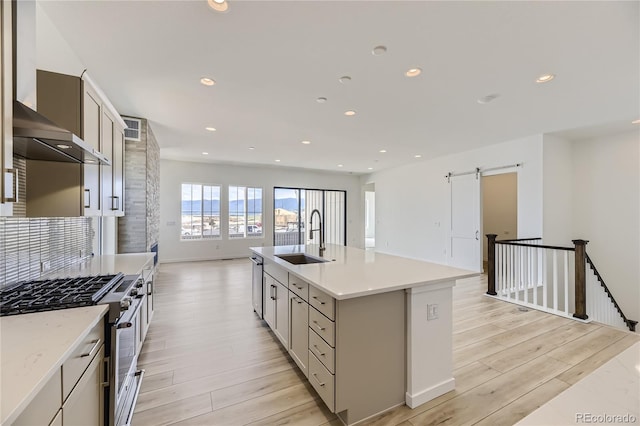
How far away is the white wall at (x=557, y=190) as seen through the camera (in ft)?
16.2

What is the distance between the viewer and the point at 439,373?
198 cm

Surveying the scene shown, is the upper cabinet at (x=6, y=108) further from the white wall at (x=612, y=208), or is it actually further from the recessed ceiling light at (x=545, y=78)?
the white wall at (x=612, y=208)

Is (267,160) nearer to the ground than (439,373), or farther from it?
farther from it

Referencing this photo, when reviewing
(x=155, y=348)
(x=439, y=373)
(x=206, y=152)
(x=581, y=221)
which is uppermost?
(x=206, y=152)

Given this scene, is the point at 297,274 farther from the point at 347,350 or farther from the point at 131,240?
the point at 131,240

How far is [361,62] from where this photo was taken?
254cm

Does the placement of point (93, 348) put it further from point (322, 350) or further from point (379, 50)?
point (379, 50)

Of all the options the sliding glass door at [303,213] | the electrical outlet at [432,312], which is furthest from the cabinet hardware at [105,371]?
the sliding glass door at [303,213]

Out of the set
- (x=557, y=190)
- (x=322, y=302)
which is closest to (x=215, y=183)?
(x=322, y=302)

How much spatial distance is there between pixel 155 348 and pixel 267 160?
17.5ft

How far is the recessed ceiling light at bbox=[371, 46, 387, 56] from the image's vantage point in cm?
231

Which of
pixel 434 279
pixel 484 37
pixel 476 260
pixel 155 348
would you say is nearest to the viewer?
pixel 434 279

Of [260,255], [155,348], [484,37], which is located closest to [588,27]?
[484,37]

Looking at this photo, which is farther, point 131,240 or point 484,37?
point 131,240
